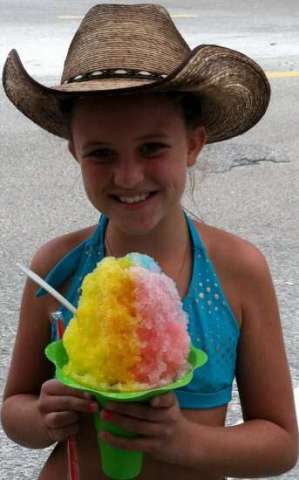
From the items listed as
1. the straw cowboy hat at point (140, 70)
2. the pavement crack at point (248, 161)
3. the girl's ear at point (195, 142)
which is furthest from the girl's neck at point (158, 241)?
the pavement crack at point (248, 161)

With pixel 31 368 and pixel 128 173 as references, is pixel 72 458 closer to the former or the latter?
pixel 31 368

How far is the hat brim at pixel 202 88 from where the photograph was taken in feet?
6.28

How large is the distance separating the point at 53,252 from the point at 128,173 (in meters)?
0.33

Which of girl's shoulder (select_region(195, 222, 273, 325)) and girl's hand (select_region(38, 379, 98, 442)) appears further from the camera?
girl's shoulder (select_region(195, 222, 273, 325))

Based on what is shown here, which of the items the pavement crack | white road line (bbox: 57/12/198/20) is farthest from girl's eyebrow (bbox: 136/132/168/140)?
white road line (bbox: 57/12/198/20)

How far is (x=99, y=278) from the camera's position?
1.79 meters

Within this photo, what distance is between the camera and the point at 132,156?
1.92m

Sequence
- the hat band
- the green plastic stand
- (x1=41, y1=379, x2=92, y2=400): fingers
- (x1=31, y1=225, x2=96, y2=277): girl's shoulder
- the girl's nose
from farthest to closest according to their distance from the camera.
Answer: (x1=31, y1=225, x2=96, y2=277): girl's shoulder, the hat band, the girl's nose, (x1=41, y1=379, x2=92, y2=400): fingers, the green plastic stand

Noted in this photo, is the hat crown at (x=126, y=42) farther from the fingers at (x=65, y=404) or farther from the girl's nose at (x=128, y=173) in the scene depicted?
the fingers at (x=65, y=404)

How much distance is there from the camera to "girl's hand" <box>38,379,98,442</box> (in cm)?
179

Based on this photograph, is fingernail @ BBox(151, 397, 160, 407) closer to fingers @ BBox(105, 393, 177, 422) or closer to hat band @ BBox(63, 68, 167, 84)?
fingers @ BBox(105, 393, 177, 422)

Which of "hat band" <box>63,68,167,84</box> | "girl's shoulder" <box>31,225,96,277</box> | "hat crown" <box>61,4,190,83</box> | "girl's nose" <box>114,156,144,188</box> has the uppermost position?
"hat crown" <box>61,4,190,83</box>

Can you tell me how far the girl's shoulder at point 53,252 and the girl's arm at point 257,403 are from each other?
350 millimetres

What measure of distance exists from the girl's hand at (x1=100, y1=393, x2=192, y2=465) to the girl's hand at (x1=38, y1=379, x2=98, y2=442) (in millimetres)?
59
